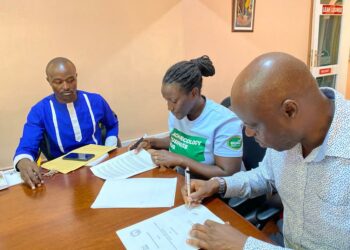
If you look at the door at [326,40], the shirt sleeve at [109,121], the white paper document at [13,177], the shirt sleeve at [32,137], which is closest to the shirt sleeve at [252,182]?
the white paper document at [13,177]

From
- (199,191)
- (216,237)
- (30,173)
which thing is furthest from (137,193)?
(30,173)

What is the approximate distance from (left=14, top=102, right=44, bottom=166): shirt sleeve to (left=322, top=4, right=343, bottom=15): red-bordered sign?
387 centimetres

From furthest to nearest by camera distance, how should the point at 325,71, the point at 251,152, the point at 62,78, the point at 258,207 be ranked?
the point at 325,71
the point at 62,78
the point at 251,152
the point at 258,207

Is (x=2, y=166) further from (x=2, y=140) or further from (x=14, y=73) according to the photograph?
(x=14, y=73)

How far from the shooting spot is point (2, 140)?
7.75 feet

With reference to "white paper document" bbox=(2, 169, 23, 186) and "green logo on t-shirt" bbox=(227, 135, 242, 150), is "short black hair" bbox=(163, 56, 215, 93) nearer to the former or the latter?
"green logo on t-shirt" bbox=(227, 135, 242, 150)

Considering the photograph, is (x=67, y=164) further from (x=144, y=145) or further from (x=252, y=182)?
(x=252, y=182)

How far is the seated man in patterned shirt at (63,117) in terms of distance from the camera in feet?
5.58

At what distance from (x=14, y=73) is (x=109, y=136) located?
105 centimetres

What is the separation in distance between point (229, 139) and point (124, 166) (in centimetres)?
50

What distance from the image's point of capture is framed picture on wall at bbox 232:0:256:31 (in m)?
3.26

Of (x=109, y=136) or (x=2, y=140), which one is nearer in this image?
(x=109, y=136)

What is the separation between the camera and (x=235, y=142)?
4.22ft

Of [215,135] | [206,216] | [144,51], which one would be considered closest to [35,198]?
[206,216]
